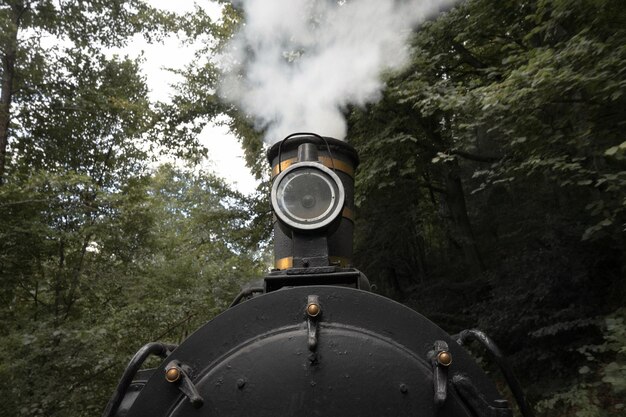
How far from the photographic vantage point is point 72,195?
6.74 metres

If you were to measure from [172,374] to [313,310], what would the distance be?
0.55 m

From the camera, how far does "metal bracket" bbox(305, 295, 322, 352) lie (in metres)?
1.61

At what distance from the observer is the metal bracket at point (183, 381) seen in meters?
1.54

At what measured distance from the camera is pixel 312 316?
→ 1.67 m

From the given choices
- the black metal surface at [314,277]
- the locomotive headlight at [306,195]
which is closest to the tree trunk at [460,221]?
the locomotive headlight at [306,195]

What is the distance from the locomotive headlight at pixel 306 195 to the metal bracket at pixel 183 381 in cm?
85

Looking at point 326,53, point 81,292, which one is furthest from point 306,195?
point 81,292

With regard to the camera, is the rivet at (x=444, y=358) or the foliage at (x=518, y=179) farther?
the foliage at (x=518, y=179)

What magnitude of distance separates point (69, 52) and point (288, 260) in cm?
762

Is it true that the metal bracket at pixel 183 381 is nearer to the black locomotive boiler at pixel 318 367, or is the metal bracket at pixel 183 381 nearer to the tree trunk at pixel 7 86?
the black locomotive boiler at pixel 318 367

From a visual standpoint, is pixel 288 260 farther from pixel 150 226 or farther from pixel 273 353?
pixel 150 226

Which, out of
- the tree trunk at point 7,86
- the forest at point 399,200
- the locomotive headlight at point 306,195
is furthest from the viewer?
the tree trunk at point 7,86

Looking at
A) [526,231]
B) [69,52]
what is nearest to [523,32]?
[526,231]

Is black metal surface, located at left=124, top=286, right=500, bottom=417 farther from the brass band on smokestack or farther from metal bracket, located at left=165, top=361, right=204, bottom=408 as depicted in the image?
the brass band on smokestack
